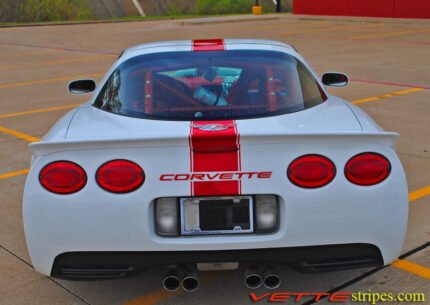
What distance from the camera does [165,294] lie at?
3.32 m

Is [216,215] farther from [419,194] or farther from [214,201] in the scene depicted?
[419,194]

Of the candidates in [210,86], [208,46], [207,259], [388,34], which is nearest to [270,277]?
[207,259]

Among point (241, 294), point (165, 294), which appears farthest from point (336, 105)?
point (165, 294)

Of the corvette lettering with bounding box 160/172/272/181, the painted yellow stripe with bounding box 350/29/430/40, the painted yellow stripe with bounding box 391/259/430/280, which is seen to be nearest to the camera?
the corvette lettering with bounding box 160/172/272/181

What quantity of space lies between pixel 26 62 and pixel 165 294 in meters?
13.5

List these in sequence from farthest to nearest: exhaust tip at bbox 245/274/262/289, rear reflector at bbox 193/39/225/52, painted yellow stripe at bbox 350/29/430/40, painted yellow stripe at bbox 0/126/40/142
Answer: painted yellow stripe at bbox 350/29/430/40, painted yellow stripe at bbox 0/126/40/142, rear reflector at bbox 193/39/225/52, exhaust tip at bbox 245/274/262/289

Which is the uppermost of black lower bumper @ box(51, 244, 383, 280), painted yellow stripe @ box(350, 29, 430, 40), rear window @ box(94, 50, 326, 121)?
rear window @ box(94, 50, 326, 121)

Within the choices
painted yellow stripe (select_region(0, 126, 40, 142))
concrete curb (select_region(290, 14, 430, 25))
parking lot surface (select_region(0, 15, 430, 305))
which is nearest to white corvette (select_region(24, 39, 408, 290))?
parking lot surface (select_region(0, 15, 430, 305))

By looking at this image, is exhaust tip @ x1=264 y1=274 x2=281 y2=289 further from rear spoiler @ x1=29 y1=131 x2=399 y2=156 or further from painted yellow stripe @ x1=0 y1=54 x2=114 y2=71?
painted yellow stripe @ x1=0 y1=54 x2=114 y2=71

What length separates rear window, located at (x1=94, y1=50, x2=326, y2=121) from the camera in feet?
11.0

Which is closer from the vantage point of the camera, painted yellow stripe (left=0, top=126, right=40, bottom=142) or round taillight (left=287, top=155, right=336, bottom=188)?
round taillight (left=287, top=155, right=336, bottom=188)

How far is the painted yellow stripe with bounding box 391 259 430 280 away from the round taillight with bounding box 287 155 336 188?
3.75ft

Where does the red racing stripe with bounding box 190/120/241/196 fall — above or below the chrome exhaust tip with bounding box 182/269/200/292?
above

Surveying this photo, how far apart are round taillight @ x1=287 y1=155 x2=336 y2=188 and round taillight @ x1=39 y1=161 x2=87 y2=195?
3.20ft
